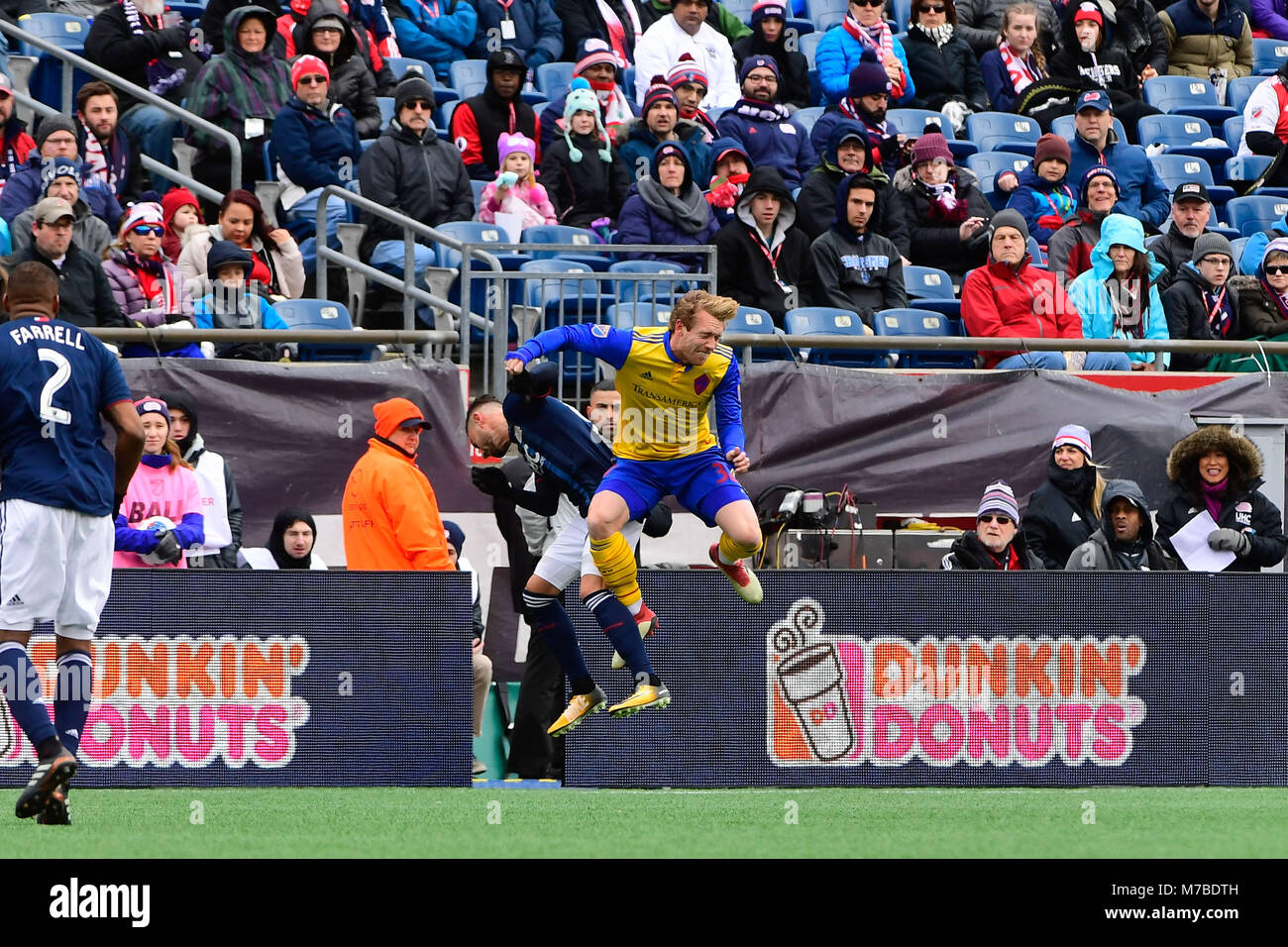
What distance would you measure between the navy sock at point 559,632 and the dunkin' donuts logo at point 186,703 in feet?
4.67

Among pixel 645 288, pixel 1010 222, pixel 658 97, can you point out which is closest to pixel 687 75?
pixel 658 97

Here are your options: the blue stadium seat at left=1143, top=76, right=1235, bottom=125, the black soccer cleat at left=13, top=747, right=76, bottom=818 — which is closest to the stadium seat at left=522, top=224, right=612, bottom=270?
the black soccer cleat at left=13, top=747, right=76, bottom=818

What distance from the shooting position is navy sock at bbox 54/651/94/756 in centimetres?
882

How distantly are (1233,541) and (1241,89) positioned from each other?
32.5ft

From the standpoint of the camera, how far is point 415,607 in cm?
1098

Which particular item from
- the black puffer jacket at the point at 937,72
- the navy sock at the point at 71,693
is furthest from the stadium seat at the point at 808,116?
the navy sock at the point at 71,693

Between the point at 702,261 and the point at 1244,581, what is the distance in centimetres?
510

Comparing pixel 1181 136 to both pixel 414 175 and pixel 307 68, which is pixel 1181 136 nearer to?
pixel 414 175

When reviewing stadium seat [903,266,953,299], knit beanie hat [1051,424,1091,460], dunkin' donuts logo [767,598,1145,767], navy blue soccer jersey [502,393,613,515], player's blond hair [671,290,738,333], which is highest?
stadium seat [903,266,953,299]

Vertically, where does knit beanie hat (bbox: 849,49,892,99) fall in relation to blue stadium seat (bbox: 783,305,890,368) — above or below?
above

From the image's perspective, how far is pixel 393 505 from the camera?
37.9 ft

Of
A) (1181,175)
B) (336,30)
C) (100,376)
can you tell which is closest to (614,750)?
(100,376)

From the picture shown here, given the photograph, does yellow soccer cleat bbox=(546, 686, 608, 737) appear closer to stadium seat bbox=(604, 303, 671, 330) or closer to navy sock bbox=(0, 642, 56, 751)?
navy sock bbox=(0, 642, 56, 751)

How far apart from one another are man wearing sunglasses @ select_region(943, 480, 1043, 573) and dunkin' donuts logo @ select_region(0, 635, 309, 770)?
4.21 meters
